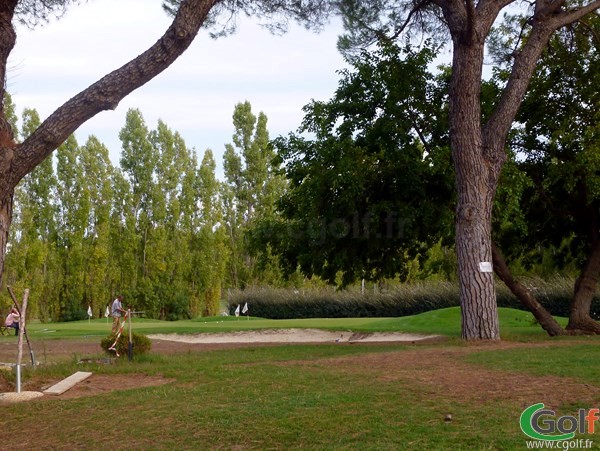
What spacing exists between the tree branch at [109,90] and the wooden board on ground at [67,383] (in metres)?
2.94

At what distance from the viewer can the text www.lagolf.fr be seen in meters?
6.22

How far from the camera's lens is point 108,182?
1811 inches

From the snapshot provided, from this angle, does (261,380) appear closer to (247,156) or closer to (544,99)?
(544,99)

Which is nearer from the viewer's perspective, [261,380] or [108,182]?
[261,380]

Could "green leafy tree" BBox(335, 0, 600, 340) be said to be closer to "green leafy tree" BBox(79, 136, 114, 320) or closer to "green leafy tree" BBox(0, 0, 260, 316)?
"green leafy tree" BBox(0, 0, 260, 316)

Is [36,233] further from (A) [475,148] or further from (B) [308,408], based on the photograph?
(B) [308,408]

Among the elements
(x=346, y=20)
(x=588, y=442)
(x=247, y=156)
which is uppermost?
(x=247, y=156)

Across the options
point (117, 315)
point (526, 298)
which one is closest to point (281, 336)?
point (526, 298)

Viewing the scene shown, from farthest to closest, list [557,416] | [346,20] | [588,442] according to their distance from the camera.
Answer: [346,20] → [557,416] → [588,442]

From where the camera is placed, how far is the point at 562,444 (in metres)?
6.30

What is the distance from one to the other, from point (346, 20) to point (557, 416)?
1192 cm

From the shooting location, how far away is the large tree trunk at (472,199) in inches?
605

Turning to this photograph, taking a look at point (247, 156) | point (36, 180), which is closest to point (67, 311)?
point (36, 180)

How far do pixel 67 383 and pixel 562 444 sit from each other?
6.98 m
